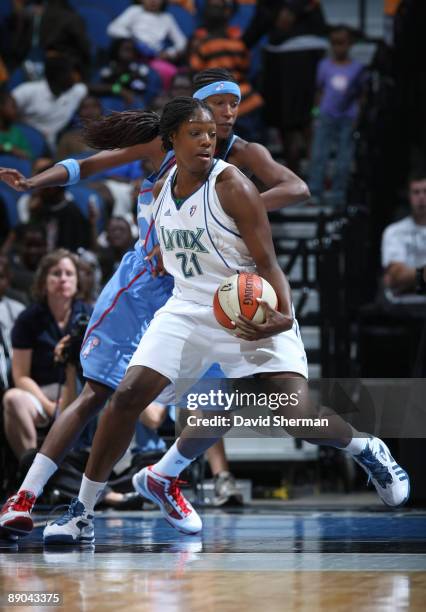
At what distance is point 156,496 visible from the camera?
5.79 metres

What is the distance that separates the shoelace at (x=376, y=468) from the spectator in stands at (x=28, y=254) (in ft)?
14.1

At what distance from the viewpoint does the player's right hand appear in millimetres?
5617

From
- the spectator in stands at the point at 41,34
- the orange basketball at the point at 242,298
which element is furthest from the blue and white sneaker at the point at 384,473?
the spectator in stands at the point at 41,34

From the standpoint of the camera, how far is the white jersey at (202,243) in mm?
5215

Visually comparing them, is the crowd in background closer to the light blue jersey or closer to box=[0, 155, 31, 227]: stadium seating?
box=[0, 155, 31, 227]: stadium seating

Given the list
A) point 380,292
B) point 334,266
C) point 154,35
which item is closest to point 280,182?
point 334,266

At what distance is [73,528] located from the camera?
5.50m

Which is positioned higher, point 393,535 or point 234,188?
point 234,188

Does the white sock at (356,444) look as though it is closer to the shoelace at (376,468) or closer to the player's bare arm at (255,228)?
the shoelace at (376,468)

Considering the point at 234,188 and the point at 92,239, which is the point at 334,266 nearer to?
the point at 92,239

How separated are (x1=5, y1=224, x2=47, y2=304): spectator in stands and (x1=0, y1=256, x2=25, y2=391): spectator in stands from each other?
1.96ft

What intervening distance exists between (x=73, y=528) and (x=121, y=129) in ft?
5.90

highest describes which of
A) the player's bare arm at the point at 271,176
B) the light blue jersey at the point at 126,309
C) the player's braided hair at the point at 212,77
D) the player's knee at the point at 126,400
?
the player's braided hair at the point at 212,77

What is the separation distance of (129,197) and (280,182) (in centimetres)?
529
